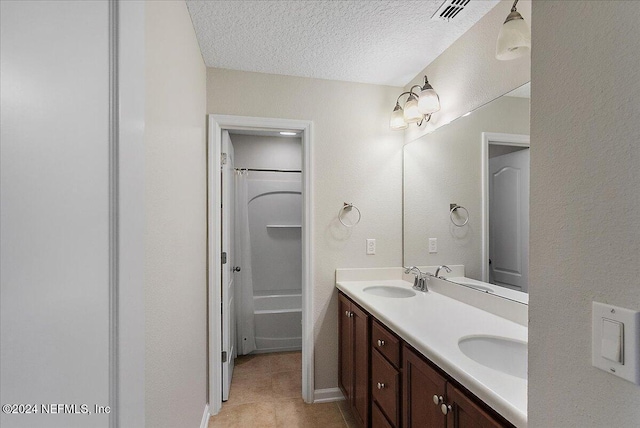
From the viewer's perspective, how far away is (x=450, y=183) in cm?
196

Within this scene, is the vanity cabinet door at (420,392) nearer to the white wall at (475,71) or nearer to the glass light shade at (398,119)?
the white wall at (475,71)

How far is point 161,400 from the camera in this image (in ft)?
3.66

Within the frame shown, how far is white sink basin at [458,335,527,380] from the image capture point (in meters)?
1.21

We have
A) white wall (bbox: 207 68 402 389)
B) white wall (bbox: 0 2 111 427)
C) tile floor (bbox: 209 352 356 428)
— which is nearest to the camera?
white wall (bbox: 0 2 111 427)

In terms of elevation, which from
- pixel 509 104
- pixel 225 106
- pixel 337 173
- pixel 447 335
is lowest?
pixel 447 335

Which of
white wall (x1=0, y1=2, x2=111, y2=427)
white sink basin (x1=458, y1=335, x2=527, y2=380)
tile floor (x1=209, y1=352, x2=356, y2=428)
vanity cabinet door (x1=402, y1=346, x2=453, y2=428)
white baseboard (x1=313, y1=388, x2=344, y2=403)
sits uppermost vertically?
white wall (x1=0, y1=2, x2=111, y2=427)

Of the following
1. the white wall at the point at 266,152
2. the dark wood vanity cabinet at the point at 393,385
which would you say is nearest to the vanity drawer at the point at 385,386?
the dark wood vanity cabinet at the point at 393,385

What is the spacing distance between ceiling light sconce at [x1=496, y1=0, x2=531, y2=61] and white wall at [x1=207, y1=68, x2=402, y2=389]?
3.90 ft

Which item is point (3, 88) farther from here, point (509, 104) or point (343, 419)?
point (343, 419)

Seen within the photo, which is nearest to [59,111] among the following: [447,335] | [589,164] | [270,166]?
[589,164]

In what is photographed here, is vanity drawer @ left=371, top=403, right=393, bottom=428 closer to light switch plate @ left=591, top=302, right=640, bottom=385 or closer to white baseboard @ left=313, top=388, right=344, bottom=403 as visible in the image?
white baseboard @ left=313, top=388, right=344, bottom=403

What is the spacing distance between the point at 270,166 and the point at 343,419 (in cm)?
257

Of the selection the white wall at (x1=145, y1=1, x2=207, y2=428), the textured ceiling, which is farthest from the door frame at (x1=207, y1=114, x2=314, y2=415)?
the textured ceiling

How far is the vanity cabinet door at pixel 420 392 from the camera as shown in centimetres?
108
